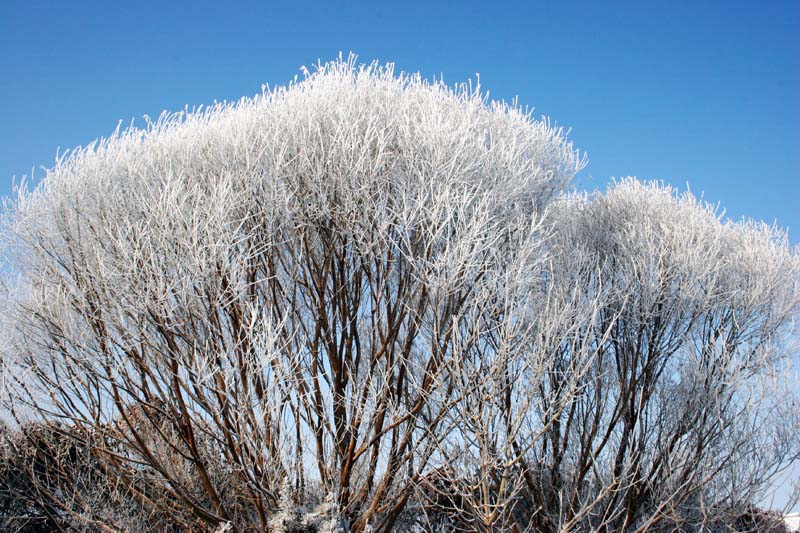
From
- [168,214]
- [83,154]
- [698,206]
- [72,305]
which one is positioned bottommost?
[72,305]

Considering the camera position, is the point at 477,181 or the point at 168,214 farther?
Result: the point at 477,181

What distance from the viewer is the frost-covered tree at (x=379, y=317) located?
927 cm

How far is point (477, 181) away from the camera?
36.0ft

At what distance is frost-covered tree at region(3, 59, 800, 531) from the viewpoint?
9.27 m

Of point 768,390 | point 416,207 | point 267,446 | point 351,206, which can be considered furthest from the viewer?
point 768,390

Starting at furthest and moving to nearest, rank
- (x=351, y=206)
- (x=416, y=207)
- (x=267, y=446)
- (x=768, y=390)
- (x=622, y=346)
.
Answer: (x=622, y=346) < (x=768, y=390) < (x=351, y=206) < (x=416, y=207) < (x=267, y=446)

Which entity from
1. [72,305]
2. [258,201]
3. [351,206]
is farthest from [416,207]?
[72,305]

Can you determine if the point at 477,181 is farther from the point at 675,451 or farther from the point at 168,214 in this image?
the point at 675,451

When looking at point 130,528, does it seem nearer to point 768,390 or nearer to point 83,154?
point 83,154

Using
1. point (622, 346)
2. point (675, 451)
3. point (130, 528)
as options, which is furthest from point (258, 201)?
point (675, 451)

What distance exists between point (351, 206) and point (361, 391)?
9.47 ft

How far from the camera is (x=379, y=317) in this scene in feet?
35.8

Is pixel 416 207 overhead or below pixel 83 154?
below

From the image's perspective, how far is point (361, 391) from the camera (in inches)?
375
